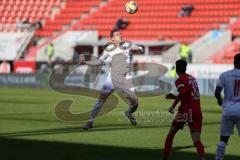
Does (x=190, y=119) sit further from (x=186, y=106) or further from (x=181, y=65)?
(x=181, y=65)

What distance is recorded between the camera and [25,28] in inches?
2053

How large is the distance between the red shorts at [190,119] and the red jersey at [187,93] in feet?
0.18

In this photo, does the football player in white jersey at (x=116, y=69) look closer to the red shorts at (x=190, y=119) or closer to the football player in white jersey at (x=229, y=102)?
the red shorts at (x=190, y=119)

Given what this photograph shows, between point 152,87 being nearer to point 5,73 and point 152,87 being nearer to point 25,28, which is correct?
point 5,73

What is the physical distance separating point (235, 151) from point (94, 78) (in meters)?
27.7

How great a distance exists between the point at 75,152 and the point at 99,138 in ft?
8.19

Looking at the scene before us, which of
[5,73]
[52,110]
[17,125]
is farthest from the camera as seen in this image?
[5,73]

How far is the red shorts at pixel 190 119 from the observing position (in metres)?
11.7

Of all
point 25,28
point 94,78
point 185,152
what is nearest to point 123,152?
point 185,152

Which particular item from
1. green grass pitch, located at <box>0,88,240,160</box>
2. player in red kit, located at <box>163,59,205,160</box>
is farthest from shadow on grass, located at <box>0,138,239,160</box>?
player in red kit, located at <box>163,59,205,160</box>

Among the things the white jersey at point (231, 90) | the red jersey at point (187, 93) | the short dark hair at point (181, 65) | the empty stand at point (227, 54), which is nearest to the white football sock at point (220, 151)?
the white jersey at point (231, 90)

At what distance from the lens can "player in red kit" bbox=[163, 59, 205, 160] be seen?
11.6 m

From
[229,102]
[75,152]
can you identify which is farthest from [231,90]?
[75,152]

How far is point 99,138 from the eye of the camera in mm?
15367
